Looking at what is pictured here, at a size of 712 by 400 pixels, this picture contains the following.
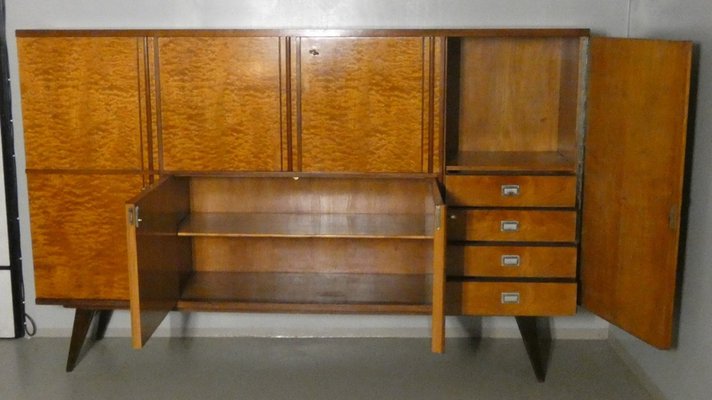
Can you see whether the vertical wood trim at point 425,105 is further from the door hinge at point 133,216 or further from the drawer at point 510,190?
the door hinge at point 133,216

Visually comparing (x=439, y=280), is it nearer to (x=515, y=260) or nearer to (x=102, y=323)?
(x=515, y=260)

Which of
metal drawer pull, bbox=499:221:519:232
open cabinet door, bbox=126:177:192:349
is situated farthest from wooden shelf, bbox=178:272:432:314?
metal drawer pull, bbox=499:221:519:232

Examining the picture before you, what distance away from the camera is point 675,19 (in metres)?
3.19

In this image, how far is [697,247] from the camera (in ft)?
9.81

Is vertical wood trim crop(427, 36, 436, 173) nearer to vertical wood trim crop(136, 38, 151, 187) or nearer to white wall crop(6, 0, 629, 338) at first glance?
white wall crop(6, 0, 629, 338)

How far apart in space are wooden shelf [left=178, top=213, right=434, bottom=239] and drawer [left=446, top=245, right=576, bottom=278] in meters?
0.15

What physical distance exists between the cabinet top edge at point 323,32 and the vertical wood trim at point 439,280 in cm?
71

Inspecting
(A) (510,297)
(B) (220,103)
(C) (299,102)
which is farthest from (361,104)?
(A) (510,297)

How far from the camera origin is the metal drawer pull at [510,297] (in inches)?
136

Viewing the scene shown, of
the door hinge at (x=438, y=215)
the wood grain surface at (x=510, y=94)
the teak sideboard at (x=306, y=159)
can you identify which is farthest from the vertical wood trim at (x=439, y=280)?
the wood grain surface at (x=510, y=94)

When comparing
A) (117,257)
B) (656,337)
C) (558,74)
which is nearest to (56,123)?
(117,257)

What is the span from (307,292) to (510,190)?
0.89m

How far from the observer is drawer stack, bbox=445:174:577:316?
3.41 m

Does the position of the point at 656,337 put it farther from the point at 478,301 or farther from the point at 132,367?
the point at 132,367
